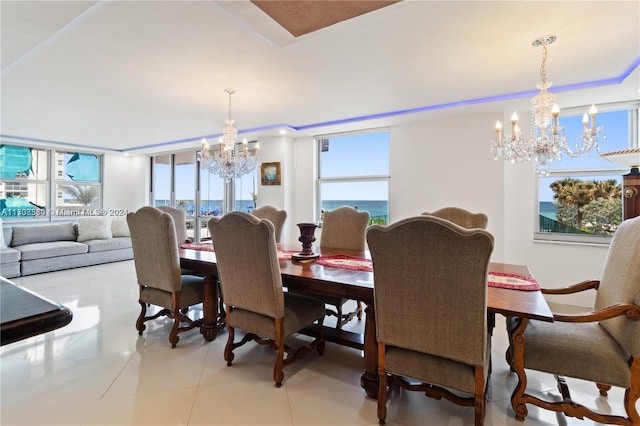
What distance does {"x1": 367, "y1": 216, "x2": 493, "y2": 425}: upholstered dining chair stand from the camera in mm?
1343

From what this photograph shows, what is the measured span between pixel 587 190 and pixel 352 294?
11.5ft

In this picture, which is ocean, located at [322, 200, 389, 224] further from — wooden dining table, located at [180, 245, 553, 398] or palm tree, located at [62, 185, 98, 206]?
palm tree, located at [62, 185, 98, 206]

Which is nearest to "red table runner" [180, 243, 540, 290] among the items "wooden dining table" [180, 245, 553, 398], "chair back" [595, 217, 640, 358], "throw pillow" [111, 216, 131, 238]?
"wooden dining table" [180, 245, 553, 398]

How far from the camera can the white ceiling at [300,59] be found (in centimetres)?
198

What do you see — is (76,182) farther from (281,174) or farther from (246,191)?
(281,174)

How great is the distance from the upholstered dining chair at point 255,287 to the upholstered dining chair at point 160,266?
0.52 meters

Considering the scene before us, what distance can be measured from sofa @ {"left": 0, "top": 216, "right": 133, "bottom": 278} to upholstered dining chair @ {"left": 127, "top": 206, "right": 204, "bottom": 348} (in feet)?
11.4

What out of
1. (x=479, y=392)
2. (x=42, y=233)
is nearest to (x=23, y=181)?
(x=42, y=233)

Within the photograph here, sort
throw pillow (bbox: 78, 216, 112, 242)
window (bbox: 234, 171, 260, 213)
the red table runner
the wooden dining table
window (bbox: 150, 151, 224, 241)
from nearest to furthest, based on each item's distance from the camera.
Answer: the wooden dining table, the red table runner, throw pillow (bbox: 78, 216, 112, 242), window (bbox: 234, 171, 260, 213), window (bbox: 150, 151, 224, 241)

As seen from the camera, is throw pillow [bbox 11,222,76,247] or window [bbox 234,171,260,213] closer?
throw pillow [bbox 11,222,76,247]

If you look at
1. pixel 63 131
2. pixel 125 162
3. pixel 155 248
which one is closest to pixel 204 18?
pixel 155 248

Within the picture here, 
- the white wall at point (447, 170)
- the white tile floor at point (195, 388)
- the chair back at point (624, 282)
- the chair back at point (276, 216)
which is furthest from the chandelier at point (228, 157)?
the chair back at point (624, 282)

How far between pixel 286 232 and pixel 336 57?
332 centimetres

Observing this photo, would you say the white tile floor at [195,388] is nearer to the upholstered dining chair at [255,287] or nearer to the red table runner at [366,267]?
the upholstered dining chair at [255,287]
